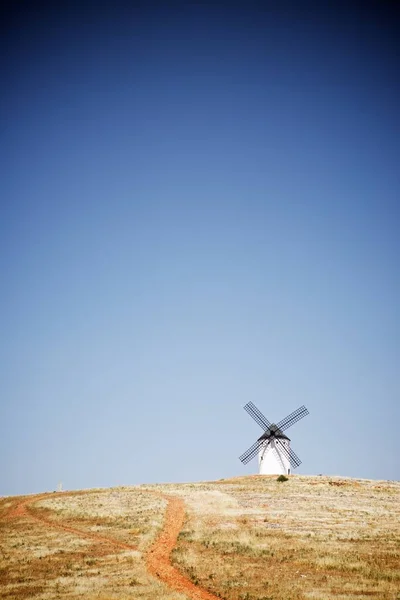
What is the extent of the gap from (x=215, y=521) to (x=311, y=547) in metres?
10.4

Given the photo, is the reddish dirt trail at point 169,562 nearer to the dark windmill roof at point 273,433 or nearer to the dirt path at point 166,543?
the dirt path at point 166,543

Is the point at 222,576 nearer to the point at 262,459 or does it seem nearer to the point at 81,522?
the point at 81,522

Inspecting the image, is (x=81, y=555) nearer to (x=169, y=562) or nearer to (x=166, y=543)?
(x=166, y=543)

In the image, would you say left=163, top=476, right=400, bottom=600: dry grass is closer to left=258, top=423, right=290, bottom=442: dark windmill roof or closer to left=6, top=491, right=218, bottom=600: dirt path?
left=6, top=491, right=218, bottom=600: dirt path

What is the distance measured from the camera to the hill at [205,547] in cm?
1789

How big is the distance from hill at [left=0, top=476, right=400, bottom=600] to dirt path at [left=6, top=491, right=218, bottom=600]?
7 cm

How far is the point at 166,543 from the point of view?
26203 mm

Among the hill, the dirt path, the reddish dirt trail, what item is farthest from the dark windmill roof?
the reddish dirt trail

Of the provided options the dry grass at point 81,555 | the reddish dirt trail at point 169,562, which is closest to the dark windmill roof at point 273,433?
the dry grass at point 81,555

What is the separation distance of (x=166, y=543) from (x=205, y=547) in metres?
2.74

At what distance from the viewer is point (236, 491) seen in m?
50.8

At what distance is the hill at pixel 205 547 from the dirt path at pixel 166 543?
0.25 feet

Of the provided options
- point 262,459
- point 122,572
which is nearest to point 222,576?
point 122,572

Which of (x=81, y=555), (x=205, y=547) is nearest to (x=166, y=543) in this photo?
(x=205, y=547)
